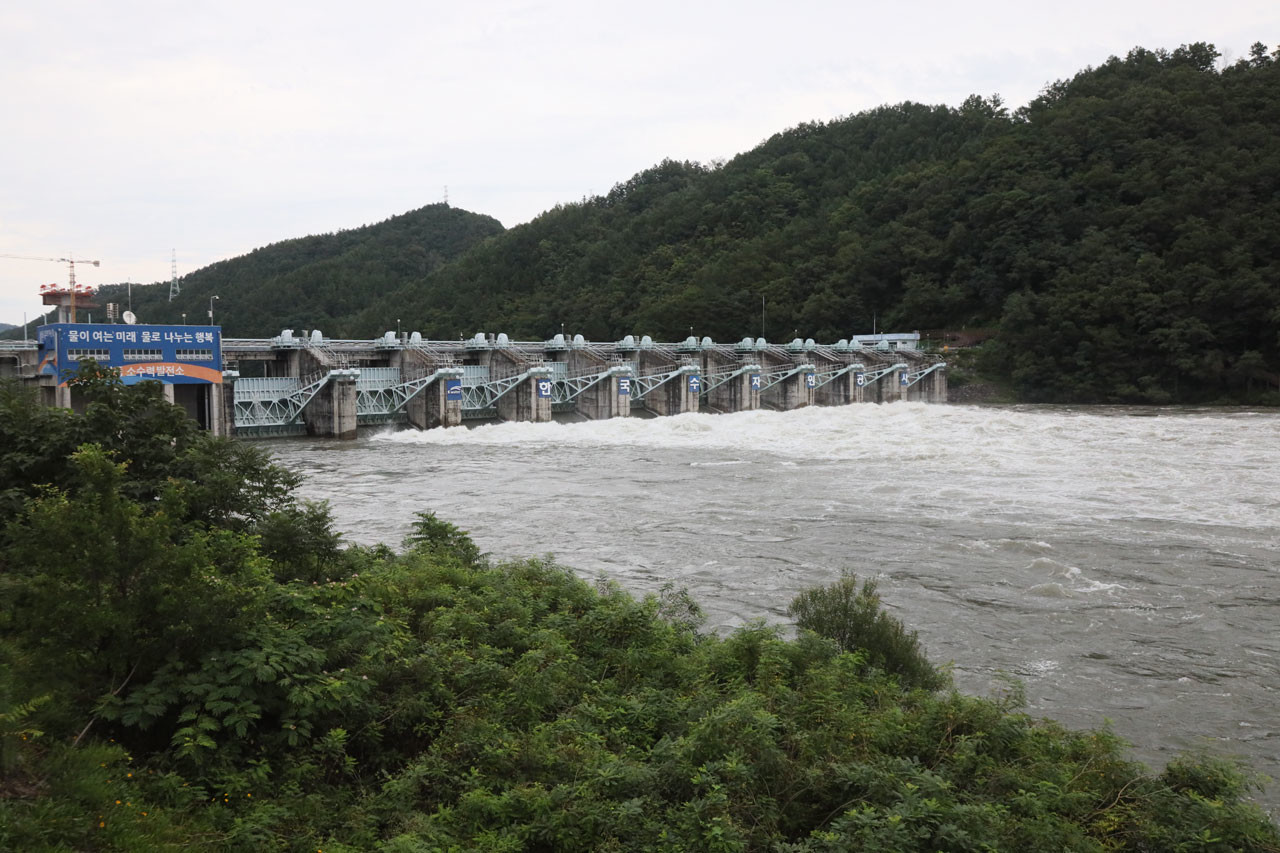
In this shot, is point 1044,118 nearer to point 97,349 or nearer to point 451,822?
point 97,349

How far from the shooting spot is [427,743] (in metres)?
6.85

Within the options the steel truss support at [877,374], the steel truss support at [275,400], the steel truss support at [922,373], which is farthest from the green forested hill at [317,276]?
the steel truss support at [922,373]

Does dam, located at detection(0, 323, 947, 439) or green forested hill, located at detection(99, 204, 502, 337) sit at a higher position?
green forested hill, located at detection(99, 204, 502, 337)

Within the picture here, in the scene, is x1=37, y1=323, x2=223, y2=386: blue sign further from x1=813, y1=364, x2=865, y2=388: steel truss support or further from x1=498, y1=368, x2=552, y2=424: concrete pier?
x1=813, y1=364, x2=865, y2=388: steel truss support

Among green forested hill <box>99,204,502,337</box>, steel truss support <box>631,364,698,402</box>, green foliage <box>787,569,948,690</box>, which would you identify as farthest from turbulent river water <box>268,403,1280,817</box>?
green forested hill <box>99,204,502,337</box>

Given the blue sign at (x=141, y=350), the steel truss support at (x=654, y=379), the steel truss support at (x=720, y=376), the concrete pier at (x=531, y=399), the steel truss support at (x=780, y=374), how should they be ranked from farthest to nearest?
the steel truss support at (x=780, y=374)
the steel truss support at (x=720, y=376)
the steel truss support at (x=654, y=379)
the concrete pier at (x=531, y=399)
the blue sign at (x=141, y=350)

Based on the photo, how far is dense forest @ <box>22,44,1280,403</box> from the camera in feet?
201

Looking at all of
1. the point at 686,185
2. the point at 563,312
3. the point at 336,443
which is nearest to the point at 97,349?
the point at 336,443

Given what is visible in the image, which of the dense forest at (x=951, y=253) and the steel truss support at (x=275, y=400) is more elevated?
the dense forest at (x=951, y=253)

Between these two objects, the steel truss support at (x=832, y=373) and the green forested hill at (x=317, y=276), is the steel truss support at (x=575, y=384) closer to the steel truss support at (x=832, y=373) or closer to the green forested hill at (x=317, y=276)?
the steel truss support at (x=832, y=373)

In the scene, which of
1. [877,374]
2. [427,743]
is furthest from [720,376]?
[427,743]

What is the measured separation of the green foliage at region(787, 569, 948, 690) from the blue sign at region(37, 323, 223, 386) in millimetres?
25617

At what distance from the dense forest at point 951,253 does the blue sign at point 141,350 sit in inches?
2074

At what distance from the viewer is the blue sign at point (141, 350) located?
98.7 ft
